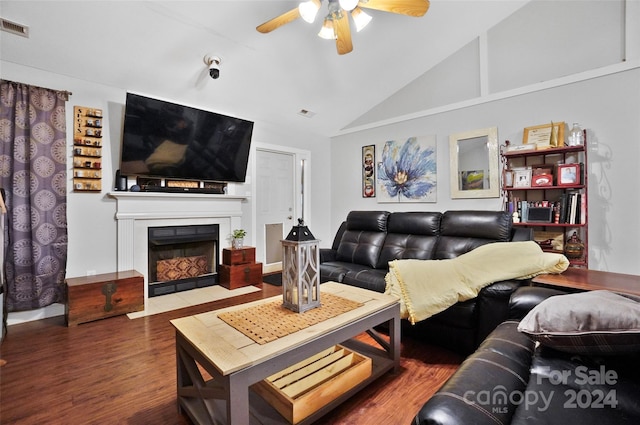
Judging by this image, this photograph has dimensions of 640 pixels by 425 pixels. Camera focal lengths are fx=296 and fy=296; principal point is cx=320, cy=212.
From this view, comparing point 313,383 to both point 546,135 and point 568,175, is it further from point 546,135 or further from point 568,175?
point 546,135

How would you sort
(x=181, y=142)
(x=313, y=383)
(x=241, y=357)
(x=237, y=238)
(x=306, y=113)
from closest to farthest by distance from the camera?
(x=241, y=357), (x=313, y=383), (x=181, y=142), (x=237, y=238), (x=306, y=113)

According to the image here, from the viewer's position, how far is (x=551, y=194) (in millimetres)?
3131

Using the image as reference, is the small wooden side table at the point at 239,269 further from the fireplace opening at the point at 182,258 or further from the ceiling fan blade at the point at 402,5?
→ the ceiling fan blade at the point at 402,5

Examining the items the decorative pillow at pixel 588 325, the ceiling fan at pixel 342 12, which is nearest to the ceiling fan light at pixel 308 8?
the ceiling fan at pixel 342 12

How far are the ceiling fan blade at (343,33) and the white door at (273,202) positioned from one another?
2271 mm

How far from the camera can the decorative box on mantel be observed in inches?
59.6

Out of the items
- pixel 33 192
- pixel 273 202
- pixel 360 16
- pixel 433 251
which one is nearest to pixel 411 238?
pixel 433 251

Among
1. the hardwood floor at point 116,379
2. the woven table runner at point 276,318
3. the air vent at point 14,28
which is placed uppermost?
the air vent at point 14,28

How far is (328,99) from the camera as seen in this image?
14.2ft

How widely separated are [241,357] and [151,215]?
2866mm

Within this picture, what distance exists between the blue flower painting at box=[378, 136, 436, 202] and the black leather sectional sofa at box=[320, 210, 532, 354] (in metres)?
0.96

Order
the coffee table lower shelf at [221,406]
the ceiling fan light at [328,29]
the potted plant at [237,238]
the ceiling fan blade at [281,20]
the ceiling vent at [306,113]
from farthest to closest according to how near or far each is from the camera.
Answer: the ceiling vent at [306,113], the potted plant at [237,238], the ceiling fan light at [328,29], the ceiling fan blade at [281,20], the coffee table lower shelf at [221,406]

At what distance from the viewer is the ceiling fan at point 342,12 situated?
204 cm

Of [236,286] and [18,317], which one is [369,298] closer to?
[236,286]
